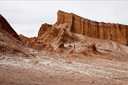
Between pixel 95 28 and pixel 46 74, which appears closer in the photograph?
pixel 46 74

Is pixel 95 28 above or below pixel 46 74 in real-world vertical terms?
above

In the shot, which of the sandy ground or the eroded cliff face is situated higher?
the eroded cliff face

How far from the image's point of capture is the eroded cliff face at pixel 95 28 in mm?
39062

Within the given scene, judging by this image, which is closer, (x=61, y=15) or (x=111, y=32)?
(x=61, y=15)

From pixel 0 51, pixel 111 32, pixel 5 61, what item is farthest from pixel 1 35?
pixel 111 32

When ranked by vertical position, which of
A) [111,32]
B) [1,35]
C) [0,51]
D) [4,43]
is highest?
[111,32]

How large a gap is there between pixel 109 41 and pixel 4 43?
3850 cm

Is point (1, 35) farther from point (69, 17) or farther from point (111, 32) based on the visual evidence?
point (111, 32)

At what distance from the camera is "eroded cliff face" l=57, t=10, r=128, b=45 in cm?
3906

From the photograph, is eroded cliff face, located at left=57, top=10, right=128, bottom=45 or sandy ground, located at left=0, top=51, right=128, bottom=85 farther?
eroded cliff face, located at left=57, top=10, right=128, bottom=45

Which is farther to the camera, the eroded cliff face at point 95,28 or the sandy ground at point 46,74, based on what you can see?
the eroded cliff face at point 95,28

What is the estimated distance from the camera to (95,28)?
43.2 meters

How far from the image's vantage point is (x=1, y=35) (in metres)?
9.23

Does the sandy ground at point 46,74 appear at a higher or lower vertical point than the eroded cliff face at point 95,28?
lower
